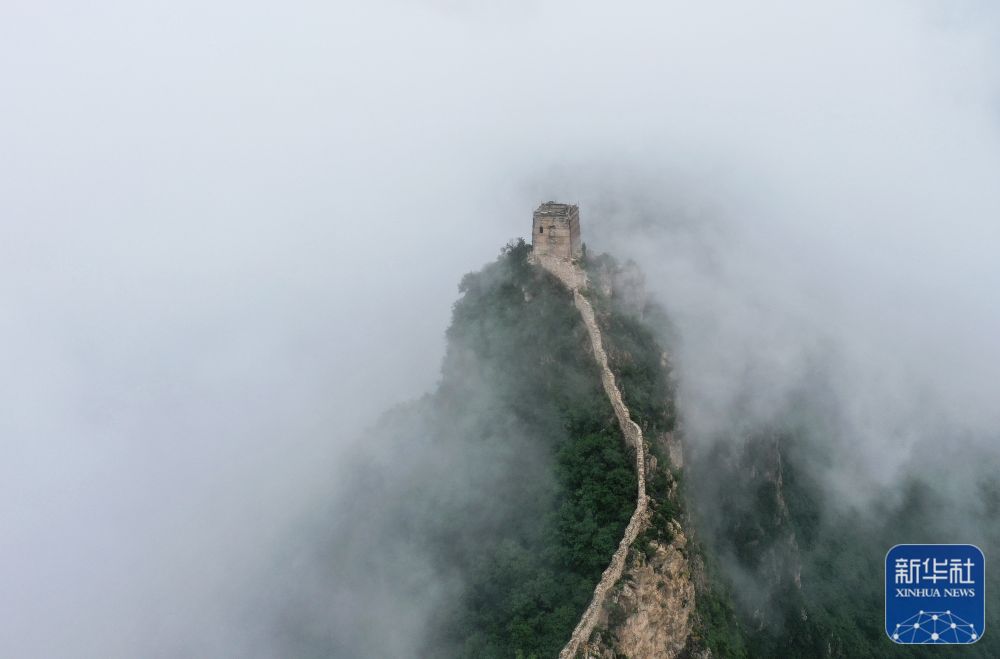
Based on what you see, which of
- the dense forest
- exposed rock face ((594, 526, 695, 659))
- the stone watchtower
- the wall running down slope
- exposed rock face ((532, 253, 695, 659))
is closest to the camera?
the wall running down slope

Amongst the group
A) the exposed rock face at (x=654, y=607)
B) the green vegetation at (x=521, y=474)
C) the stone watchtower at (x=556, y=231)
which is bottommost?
the exposed rock face at (x=654, y=607)

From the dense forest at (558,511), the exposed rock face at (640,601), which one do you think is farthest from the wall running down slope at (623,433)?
the dense forest at (558,511)

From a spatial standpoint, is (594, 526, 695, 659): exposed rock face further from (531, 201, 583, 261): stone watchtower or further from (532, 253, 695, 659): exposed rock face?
(531, 201, 583, 261): stone watchtower

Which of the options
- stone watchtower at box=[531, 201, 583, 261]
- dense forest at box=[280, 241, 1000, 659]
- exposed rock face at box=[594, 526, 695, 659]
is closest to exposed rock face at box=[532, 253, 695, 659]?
exposed rock face at box=[594, 526, 695, 659]

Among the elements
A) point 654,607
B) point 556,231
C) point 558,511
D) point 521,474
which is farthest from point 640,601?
point 556,231

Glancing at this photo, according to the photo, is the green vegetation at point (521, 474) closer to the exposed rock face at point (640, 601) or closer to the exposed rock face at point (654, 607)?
the exposed rock face at point (640, 601)
